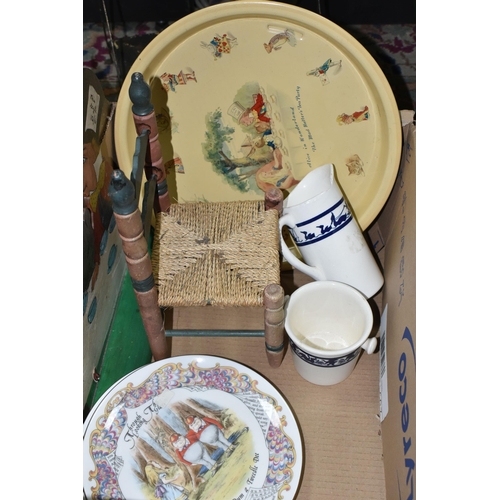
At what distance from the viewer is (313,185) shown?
0.94 meters

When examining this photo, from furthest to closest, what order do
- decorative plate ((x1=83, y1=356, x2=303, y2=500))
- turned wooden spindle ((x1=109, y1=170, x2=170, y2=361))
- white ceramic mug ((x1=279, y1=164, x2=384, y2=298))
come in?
white ceramic mug ((x1=279, y1=164, x2=384, y2=298)) → decorative plate ((x1=83, y1=356, x2=303, y2=500)) → turned wooden spindle ((x1=109, y1=170, x2=170, y2=361))

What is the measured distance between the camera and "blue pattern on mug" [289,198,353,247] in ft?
2.96

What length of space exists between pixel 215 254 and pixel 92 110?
305 millimetres

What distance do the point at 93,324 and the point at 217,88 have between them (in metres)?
0.48

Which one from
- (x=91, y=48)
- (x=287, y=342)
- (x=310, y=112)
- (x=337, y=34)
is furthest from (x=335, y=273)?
(x=91, y=48)

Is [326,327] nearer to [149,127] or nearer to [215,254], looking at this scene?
[215,254]

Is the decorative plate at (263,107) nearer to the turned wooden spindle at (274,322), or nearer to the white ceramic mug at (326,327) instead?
the white ceramic mug at (326,327)

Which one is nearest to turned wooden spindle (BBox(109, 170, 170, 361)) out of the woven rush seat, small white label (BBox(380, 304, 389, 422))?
the woven rush seat

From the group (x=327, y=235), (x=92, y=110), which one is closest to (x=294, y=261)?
(x=327, y=235)

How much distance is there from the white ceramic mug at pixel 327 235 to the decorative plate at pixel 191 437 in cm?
23

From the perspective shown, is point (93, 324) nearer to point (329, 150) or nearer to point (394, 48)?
point (329, 150)

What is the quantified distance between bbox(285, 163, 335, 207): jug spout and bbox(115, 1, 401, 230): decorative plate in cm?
10

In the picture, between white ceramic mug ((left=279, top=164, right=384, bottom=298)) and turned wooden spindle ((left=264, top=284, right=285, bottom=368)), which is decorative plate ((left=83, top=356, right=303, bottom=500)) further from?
white ceramic mug ((left=279, top=164, right=384, bottom=298))

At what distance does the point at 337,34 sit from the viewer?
2.95 ft
